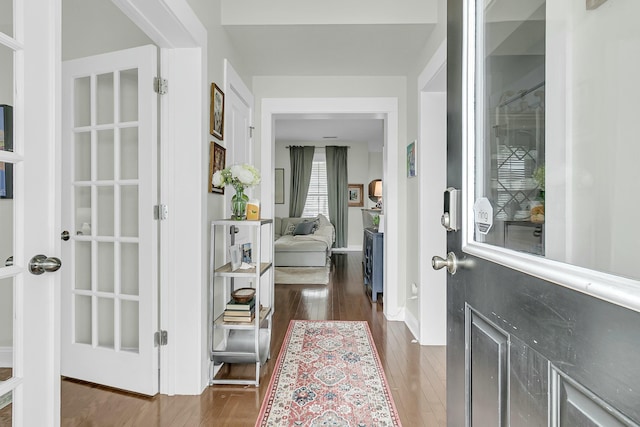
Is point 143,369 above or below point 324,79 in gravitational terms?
below

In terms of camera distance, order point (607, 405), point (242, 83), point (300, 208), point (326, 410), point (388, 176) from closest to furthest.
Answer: point (607, 405) → point (326, 410) → point (242, 83) → point (388, 176) → point (300, 208)

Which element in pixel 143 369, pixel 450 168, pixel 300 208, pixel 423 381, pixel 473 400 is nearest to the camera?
pixel 473 400

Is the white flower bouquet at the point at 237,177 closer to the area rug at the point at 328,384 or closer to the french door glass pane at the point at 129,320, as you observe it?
the french door glass pane at the point at 129,320

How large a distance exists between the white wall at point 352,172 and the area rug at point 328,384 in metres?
5.62

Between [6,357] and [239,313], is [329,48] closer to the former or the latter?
[239,313]

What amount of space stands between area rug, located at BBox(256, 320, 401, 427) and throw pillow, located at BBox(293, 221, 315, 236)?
4058 millimetres

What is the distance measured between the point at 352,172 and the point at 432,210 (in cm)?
588

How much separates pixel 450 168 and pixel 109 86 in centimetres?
207

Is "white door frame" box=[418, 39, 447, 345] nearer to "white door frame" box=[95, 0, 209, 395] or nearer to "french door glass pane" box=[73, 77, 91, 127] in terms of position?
"white door frame" box=[95, 0, 209, 395]

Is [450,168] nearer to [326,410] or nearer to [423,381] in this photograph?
[326,410]

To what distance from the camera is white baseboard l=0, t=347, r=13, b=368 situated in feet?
3.11

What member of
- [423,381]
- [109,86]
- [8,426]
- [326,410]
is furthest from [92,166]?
[423,381]

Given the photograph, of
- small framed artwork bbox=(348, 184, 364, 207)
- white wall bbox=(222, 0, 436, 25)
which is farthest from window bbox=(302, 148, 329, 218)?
white wall bbox=(222, 0, 436, 25)

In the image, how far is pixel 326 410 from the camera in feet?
6.17
